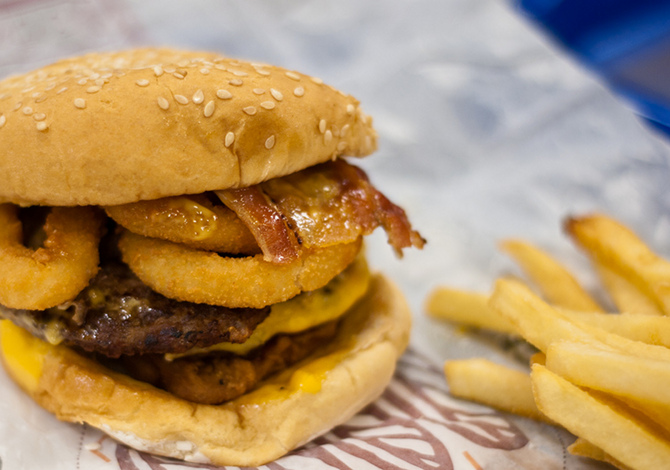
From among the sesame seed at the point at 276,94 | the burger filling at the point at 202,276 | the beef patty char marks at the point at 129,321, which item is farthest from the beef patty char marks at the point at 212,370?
the sesame seed at the point at 276,94

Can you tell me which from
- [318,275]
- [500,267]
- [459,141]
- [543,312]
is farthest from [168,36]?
[543,312]

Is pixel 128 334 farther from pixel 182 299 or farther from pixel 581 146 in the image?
pixel 581 146

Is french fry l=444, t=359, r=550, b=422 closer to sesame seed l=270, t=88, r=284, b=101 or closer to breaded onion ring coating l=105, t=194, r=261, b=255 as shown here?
breaded onion ring coating l=105, t=194, r=261, b=255

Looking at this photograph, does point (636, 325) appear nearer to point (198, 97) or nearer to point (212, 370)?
point (212, 370)

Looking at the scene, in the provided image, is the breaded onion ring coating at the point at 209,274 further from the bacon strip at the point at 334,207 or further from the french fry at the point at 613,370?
the french fry at the point at 613,370

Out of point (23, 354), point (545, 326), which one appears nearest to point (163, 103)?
point (23, 354)

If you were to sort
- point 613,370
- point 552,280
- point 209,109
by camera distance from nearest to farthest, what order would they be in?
point 613,370 → point 209,109 → point 552,280
